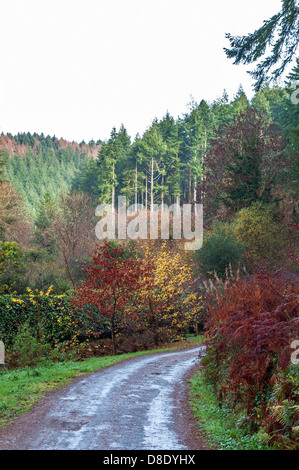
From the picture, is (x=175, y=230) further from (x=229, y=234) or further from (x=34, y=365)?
(x=34, y=365)

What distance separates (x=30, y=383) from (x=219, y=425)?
542 cm

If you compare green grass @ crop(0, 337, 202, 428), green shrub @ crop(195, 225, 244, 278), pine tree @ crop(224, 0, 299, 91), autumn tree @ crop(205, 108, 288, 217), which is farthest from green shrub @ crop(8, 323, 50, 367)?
autumn tree @ crop(205, 108, 288, 217)

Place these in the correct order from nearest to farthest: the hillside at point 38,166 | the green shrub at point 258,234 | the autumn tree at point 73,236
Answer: the green shrub at point 258,234 < the autumn tree at point 73,236 < the hillside at point 38,166

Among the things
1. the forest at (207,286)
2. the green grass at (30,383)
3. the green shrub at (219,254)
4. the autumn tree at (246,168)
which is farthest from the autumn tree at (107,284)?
the autumn tree at (246,168)

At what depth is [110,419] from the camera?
734 cm

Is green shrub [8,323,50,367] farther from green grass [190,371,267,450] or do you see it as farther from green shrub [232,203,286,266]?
green shrub [232,203,286,266]

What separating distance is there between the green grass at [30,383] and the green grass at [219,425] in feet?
11.0

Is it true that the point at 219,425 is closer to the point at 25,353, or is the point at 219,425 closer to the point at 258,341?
the point at 258,341

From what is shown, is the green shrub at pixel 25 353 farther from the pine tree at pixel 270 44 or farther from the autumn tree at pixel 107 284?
the pine tree at pixel 270 44

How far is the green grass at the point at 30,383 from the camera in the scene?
8.34 meters

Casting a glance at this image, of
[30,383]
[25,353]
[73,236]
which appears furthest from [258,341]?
[73,236]

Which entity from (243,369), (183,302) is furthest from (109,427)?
(183,302)

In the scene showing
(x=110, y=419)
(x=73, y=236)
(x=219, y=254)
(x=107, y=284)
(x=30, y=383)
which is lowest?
(x=30, y=383)

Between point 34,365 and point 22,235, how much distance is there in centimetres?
3454
